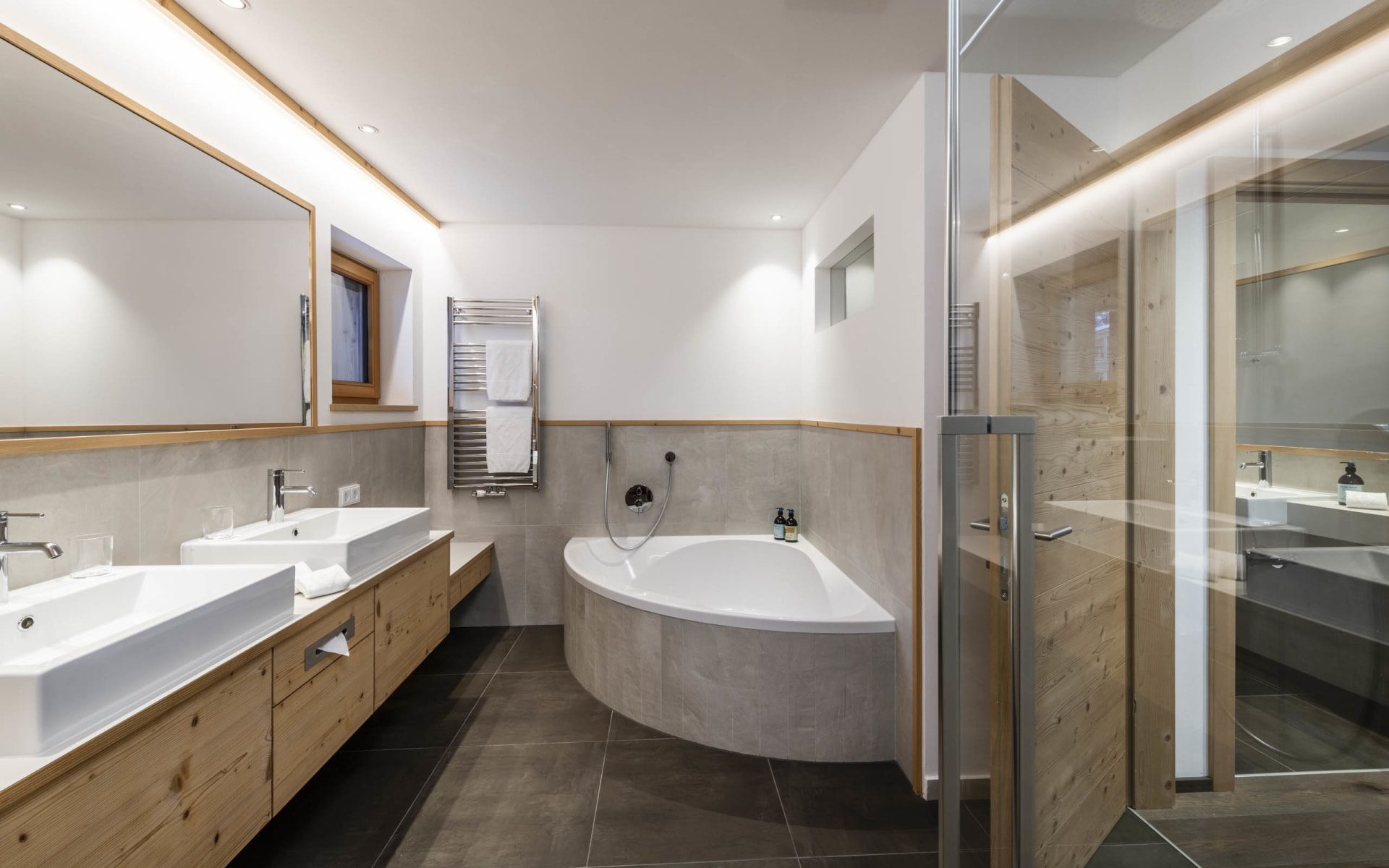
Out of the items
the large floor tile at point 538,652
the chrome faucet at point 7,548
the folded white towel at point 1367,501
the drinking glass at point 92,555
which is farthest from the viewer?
the large floor tile at point 538,652

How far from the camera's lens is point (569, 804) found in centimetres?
192

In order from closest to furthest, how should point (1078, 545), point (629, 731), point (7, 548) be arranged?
point (1078, 545) → point (7, 548) → point (629, 731)

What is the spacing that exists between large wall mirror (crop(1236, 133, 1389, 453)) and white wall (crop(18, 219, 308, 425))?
215cm

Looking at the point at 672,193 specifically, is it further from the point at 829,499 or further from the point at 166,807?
the point at 166,807

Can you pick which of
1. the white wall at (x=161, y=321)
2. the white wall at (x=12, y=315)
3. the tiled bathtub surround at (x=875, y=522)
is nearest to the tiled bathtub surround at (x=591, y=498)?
the tiled bathtub surround at (x=875, y=522)

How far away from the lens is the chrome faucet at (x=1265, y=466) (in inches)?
17.5

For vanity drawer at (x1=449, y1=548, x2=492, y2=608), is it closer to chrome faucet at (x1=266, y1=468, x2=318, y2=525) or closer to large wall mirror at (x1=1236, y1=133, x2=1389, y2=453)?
chrome faucet at (x1=266, y1=468, x2=318, y2=525)

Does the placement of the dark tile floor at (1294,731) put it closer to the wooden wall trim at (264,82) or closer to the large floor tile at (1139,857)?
the large floor tile at (1139,857)

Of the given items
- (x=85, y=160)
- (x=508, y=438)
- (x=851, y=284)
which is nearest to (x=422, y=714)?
(x=508, y=438)

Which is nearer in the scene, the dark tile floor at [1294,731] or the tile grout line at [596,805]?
the dark tile floor at [1294,731]

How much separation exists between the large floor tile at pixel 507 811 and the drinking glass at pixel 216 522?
3.60ft

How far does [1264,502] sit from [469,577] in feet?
10.2

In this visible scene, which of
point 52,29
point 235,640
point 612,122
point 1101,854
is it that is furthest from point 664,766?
point 52,29

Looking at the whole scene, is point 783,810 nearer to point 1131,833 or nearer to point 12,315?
point 1131,833
